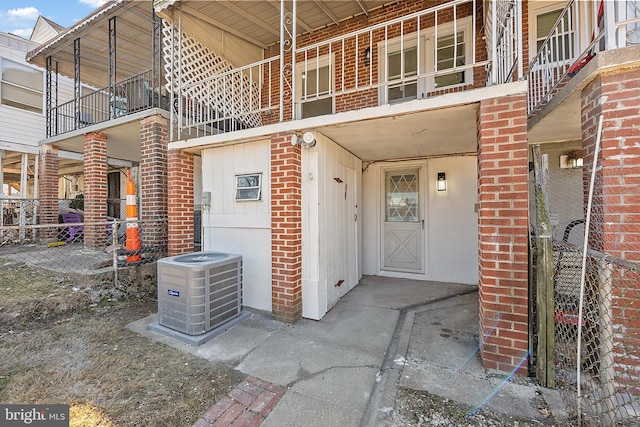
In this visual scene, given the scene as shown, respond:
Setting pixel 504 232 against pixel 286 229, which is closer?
pixel 504 232

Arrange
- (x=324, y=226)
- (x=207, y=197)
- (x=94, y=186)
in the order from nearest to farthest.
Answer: (x=324, y=226), (x=207, y=197), (x=94, y=186)

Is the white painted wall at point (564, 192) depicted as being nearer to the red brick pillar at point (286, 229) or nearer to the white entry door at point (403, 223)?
the white entry door at point (403, 223)

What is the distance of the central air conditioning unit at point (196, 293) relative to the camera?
321 cm

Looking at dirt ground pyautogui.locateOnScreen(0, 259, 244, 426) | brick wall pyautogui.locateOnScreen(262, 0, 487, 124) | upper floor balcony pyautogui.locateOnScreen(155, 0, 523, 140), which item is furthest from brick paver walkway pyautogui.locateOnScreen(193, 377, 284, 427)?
brick wall pyautogui.locateOnScreen(262, 0, 487, 124)

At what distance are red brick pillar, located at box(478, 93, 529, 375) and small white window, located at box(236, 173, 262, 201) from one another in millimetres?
2822

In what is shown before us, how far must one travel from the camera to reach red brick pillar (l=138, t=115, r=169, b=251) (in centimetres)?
507

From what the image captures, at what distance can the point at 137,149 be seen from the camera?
8039 mm

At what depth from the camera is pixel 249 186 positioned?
4.12 metres

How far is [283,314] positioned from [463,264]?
368 cm

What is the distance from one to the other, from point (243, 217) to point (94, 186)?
4.60m

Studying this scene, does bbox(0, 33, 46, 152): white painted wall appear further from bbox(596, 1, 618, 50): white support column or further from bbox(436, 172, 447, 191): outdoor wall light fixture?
bbox(596, 1, 618, 50): white support column

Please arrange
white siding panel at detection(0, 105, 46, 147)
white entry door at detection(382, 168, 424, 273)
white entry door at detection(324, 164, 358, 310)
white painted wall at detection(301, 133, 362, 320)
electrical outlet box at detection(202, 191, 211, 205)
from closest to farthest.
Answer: white painted wall at detection(301, 133, 362, 320) < white entry door at detection(324, 164, 358, 310) < electrical outlet box at detection(202, 191, 211, 205) < white entry door at detection(382, 168, 424, 273) < white siding panel at detection(0, 105, 46, 147)

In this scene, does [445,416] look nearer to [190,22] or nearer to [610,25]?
[610,25]

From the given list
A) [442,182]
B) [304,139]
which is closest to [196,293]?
[304,139]
